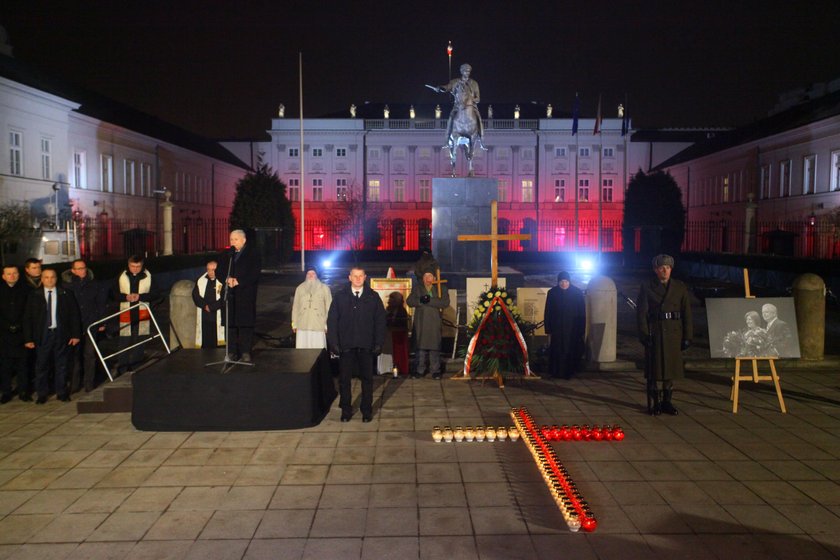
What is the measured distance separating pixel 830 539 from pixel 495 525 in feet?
7.69

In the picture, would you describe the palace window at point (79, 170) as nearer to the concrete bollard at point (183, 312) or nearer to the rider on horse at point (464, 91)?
the rider on horse at point (464, 91)

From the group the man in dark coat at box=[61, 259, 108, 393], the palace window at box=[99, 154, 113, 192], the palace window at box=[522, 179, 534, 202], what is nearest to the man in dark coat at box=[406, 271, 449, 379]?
the man in dark coat at box=[61, 259, 108, 393]

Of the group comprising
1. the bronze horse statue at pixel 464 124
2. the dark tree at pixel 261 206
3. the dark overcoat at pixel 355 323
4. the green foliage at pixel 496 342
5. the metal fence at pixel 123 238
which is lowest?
the green foliage at pixel 496 342

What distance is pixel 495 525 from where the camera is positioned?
5754 millimetres

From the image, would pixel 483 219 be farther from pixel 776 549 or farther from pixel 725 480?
pixel 776 549

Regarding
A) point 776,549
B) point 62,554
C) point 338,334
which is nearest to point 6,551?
point 62,554

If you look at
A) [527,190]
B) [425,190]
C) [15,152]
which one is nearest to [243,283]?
[15,152]

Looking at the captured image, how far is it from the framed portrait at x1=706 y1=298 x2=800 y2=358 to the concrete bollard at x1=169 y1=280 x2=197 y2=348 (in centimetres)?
761

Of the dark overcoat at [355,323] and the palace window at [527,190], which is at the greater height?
the palace window at [527,190]

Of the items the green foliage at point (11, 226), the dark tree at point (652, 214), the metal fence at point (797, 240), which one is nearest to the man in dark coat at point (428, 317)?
the green foliage at point (11, 226)

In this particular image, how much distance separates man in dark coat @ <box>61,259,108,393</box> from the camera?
34.2 ft

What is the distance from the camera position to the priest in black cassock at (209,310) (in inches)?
385

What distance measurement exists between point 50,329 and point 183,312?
8.70 feet

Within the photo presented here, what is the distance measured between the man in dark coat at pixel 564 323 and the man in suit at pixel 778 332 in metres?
2.67
